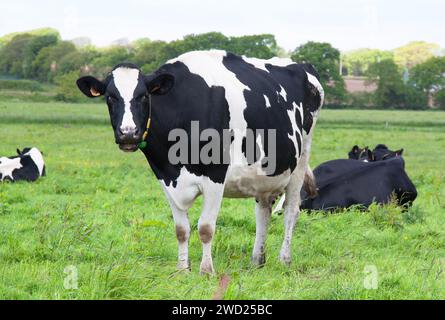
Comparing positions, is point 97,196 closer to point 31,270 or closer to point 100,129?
point 31,270

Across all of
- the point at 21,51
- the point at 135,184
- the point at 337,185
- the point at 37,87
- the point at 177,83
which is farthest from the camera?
the point at 21,51

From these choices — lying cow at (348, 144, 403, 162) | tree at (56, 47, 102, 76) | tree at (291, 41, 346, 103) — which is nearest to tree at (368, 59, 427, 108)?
tree at (291, 41, 346, 103)

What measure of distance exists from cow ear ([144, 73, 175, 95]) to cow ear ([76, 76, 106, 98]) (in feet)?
1.45

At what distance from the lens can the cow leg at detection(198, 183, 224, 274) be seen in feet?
22.8

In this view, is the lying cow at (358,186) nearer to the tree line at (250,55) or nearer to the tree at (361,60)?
the tree line at (250,55)

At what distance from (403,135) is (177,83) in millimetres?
37182

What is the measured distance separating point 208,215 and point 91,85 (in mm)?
→ 1714

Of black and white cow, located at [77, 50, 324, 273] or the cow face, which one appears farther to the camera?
black and white cow, located at [77, 50, 324, 273]

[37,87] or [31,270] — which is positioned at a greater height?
[31,270]

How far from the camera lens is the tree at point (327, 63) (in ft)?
331

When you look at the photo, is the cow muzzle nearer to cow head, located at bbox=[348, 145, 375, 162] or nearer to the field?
the field

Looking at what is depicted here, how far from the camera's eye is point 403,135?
42.5 meters
